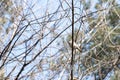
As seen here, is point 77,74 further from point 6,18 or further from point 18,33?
point 6,18

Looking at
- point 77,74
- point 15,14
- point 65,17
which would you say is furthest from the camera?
point 15,14

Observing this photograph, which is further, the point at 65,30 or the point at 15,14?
the point at 15,14

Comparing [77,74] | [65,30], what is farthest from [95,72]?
[65,30]

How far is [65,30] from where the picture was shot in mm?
2430

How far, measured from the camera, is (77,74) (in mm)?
2314

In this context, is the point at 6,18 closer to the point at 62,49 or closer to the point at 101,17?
the point at 62,49

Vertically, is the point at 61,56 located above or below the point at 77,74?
above

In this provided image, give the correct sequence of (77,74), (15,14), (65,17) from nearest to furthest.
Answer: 1. (77,74)
2. (65,17)
3. (15,14)

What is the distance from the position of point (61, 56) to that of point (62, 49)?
0.05 meters

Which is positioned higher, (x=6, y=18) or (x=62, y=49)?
(x=6, y=18)

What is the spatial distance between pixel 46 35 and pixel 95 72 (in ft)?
1.52

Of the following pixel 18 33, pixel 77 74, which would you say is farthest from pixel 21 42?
pixel 77 74

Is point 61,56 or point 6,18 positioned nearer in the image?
point 61,56

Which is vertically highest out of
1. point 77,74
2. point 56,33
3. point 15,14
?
point 15,14
